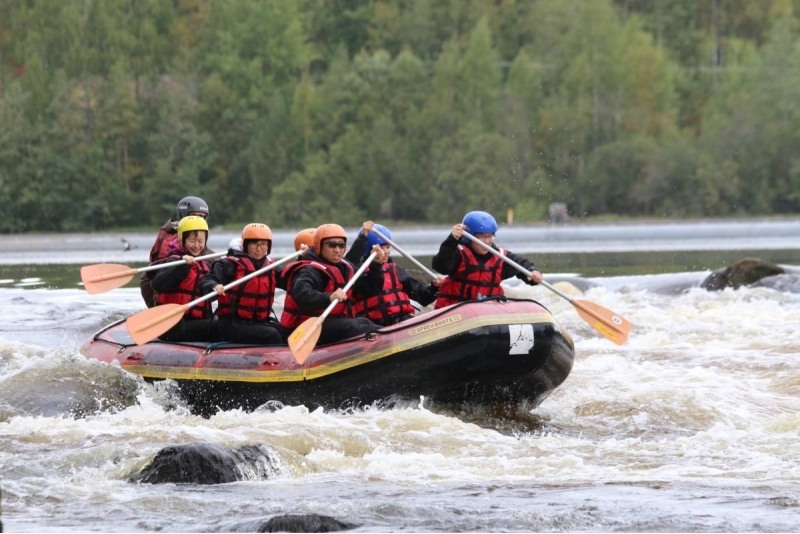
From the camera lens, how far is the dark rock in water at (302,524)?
737 centimetres

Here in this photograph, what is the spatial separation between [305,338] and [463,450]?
1.67 meters

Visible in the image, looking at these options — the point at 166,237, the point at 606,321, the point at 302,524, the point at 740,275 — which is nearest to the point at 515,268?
the point at 606,321

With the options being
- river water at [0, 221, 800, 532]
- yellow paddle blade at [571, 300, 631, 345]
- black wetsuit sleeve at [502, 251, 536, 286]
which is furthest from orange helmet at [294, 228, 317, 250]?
yellow paddle blade at [571, 300, 631, 345]

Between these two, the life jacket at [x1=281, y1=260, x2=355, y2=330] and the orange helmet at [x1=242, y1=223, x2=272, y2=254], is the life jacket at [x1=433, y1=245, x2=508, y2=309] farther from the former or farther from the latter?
the orange helmet at [x1=242, y1=223, x2=272, y2=254]

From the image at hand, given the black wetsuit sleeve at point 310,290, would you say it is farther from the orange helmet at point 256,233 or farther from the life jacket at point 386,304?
the orange helmet at point 256,233

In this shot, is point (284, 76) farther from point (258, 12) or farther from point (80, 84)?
point (80, 84)

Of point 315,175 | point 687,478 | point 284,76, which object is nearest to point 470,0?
point 284,76

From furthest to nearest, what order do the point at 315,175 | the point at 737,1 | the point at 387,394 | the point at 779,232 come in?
the point at 737,1
the point at 315,175
the point at 779,232
the point at 387,394

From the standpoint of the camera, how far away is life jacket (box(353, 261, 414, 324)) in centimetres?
1181

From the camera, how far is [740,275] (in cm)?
2152

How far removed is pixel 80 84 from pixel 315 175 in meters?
11.1

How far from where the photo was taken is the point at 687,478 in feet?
29.2

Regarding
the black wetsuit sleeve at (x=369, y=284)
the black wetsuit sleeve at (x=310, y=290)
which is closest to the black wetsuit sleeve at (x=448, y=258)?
the black wetsuit sleeve at (x=369, y=284)

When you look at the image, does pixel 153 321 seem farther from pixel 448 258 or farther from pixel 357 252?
pixel 448 258
